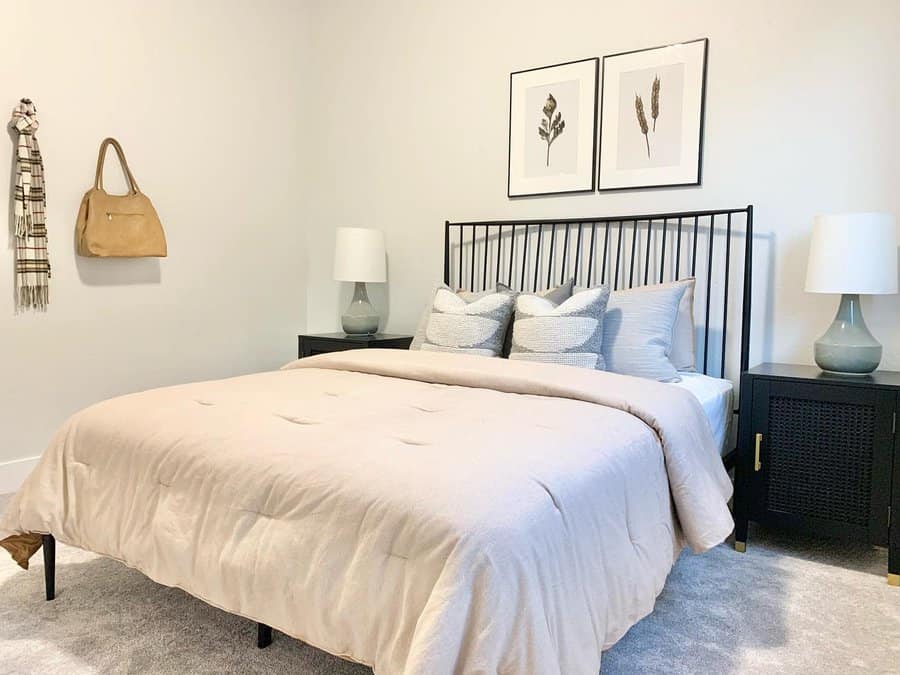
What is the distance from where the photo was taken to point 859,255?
2406 mm

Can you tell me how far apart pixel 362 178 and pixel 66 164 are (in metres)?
1.56

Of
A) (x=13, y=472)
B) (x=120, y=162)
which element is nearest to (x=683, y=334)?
(x=120, y=162)

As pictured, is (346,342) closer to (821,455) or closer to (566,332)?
(566,332)

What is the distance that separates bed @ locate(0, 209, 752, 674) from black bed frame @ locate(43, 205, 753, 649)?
0.93m

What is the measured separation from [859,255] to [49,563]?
2.74m

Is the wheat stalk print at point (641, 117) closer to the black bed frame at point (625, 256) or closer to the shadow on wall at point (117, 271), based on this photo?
the black bed frame at point (625, 256)

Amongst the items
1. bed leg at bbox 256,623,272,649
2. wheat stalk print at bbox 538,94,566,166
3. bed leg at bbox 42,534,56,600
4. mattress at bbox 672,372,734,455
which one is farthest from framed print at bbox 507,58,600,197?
bed leg at bbox 42,534,56,600

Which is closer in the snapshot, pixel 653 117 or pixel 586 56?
pixel 653 117

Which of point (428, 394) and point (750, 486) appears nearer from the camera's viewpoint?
point (428, 394)

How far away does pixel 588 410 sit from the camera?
6.11 feet

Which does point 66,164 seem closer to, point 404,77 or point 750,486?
point 404,77

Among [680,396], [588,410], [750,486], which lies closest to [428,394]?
[588,410]

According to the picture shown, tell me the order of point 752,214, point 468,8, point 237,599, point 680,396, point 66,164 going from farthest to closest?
point 468,8, point 66,164, point 752,214, point 680,396, point 237,599

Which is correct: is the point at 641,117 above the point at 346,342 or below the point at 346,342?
above
